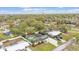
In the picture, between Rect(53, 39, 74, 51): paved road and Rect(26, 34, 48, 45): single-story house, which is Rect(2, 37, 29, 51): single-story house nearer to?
Rect(26, 34, 48, 45): single-story house

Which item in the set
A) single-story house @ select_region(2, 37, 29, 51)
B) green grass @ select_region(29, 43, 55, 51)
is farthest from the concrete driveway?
single-story house @ select_region(2, 37, 29, 51)

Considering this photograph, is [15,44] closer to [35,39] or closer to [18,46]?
[18,46]

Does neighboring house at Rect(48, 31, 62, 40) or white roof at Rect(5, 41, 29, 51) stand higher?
neighboring house at Rect(48, 31, 62, 40)

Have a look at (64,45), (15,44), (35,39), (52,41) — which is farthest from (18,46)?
(64,45)

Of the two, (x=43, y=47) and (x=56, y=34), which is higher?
(x=56, y=34)

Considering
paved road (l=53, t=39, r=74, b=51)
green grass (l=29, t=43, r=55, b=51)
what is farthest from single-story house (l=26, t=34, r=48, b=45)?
paved road (l=53, t=39, r=74, b=51)

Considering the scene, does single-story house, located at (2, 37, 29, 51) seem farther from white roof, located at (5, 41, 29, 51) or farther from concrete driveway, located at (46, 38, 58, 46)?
concrete driveway, located at (46, 38, 58, 46)

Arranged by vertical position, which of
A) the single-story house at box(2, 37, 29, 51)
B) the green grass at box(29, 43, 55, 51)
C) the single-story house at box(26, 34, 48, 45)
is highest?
the single-story house at box(26, 34, 48, 45)

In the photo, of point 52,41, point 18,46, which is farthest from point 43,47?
point 18,46

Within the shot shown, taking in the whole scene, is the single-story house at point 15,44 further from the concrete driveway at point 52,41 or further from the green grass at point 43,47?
the concrete driveway at point 52,41
